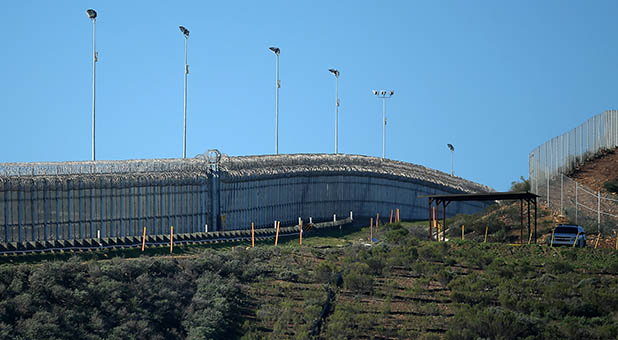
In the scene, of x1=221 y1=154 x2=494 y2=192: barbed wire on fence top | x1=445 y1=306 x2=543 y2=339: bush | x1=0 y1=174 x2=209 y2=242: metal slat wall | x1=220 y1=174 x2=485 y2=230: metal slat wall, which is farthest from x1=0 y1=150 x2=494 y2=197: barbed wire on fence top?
x1=445 y1=306 x2=543 y2=339: bush

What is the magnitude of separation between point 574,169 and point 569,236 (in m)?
26.2

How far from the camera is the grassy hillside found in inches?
1288

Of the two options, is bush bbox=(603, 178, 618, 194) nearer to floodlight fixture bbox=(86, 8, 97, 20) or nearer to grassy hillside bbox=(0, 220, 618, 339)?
grassy hillside bbox=(0, 220, 618, 339)

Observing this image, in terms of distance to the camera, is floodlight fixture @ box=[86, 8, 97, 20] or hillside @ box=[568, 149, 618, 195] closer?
floodlight fixture @ box=[86, 8, 97, 20]

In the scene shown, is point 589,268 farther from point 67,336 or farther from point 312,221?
point 312,221

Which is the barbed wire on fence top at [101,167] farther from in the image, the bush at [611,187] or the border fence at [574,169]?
the bush at [611,187]

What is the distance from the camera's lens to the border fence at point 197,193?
162ft

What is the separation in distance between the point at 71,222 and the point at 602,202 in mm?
30210

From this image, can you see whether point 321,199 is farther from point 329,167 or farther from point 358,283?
point 358,283

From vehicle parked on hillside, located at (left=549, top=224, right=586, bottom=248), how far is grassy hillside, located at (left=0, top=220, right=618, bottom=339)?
214cm

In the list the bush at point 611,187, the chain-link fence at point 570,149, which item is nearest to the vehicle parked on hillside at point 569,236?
the chain-link fence at point 570,149

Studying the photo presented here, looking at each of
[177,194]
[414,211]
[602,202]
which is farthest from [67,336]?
[414,211]

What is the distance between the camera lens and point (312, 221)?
6956cm

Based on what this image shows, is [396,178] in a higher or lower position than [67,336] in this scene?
higher
